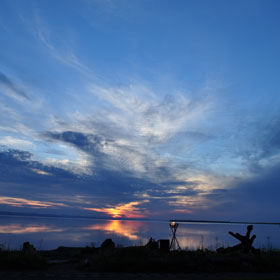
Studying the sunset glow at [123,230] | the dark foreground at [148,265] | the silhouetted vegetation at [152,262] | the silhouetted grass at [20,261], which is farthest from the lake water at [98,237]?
the dark foreground at [148,265]

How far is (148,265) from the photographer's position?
44.3ft

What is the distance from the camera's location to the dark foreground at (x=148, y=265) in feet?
40.8

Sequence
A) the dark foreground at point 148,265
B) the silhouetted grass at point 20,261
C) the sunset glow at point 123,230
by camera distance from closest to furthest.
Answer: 1. the dark foreground at point 148,265
2. the silhouetted grass at point 20,261
3. the sunset glow at point 123,230

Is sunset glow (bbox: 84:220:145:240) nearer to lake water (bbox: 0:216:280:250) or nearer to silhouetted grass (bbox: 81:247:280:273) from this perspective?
lake water (bbox: 0:216:280:250)

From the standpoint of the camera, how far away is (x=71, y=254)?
17.9 m

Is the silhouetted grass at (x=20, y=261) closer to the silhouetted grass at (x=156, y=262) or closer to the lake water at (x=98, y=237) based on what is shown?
the silhouetted grass at (x=156, y=262)

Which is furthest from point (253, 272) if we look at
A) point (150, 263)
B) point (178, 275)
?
point (150, 263)

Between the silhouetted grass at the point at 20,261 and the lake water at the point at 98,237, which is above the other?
the lake water at the point at 98,237

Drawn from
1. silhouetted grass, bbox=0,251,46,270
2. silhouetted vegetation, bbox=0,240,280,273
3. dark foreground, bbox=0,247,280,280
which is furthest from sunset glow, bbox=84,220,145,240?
silhouetted grass, bbox=0,251,46,270

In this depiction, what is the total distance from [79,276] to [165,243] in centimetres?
553

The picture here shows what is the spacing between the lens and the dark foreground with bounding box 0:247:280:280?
12.4m

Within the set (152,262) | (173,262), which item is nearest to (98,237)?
(152,262)

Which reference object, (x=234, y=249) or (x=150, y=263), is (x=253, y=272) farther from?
(x=150, y=263)

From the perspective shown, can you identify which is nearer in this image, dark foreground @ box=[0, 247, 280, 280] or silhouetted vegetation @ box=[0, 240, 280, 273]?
dark foreground @ box=[0, 247, 280, 280]
